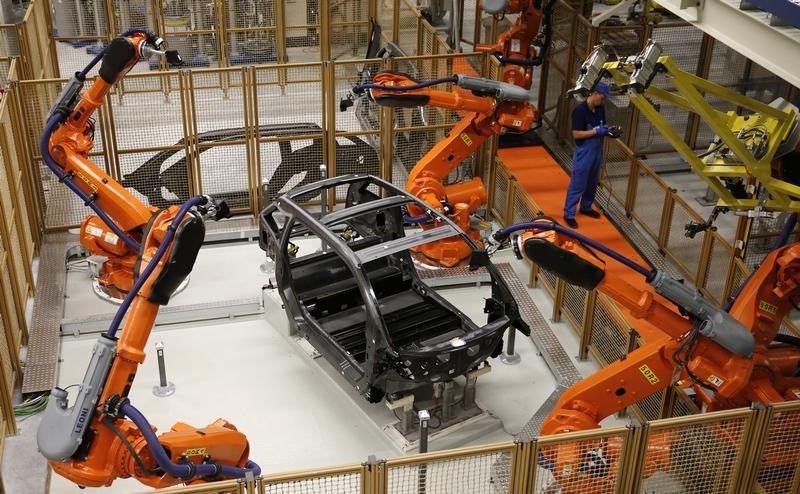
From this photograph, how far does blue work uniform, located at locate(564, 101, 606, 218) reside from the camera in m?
11.2

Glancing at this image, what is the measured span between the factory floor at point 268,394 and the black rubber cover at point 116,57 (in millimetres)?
2626

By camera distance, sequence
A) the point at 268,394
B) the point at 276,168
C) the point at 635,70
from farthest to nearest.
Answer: the point at 276,168 < the point at 268,394 < the point at 635,70

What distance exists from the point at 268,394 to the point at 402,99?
3465 mm

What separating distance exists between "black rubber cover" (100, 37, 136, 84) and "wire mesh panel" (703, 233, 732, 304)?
6159 millimetres

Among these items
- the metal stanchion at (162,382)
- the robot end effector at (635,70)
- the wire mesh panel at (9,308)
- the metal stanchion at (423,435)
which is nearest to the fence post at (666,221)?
the robot end effector at (635,70)

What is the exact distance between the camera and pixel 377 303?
826cm

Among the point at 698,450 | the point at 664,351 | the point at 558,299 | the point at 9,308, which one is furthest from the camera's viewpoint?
the point at 558,299

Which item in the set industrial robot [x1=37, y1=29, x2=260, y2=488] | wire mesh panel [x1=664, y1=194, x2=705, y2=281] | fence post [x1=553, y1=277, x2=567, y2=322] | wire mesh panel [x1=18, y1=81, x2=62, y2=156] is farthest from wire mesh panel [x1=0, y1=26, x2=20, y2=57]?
wire mesh panel [x1=664, y1=194, x2=705, y2=281]

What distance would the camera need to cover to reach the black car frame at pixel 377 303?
820cm

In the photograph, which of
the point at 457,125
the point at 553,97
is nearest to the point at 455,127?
the point at 457,125

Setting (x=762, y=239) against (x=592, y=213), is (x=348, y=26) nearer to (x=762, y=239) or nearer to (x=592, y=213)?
(x=592, y=213)

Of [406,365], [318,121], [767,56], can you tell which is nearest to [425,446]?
[406,365]

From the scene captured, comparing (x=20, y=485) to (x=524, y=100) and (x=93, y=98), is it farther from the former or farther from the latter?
(x=524, y=100)

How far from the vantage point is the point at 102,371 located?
22.0ft
